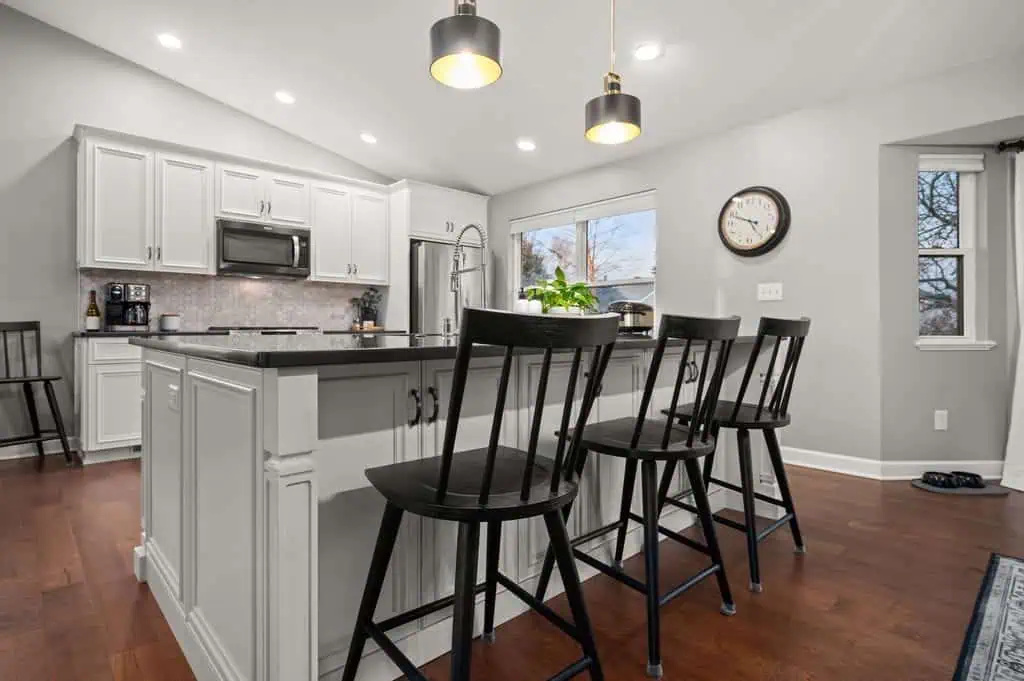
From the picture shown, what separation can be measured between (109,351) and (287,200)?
194 cm

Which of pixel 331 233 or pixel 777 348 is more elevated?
pixel 331 233

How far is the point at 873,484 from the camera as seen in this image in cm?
341

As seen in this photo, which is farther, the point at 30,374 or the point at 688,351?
the point at 30,374

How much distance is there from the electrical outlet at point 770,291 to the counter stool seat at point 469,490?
3.17 metres

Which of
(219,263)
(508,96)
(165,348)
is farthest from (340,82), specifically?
(165,348)

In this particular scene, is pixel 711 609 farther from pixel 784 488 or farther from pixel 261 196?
pixel 261 196

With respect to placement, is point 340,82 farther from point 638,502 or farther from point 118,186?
point 638,502

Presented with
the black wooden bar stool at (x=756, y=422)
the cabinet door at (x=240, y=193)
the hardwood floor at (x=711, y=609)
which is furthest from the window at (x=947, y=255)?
the cabinet door at (x=240, y=193)

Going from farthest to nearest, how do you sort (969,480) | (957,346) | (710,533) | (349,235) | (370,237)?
(370,237) < (349,235) < (957,346) < (969,480) < (710,533)

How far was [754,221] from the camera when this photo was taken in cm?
402

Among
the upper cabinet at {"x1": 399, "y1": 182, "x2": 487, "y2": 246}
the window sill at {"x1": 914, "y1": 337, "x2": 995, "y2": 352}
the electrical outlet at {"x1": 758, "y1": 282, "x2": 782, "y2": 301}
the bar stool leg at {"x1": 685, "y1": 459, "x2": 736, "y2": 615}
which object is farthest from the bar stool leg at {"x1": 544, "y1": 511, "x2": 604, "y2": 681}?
the upper cabinet at {"x1": 399, "y1": 182, "x2": 487, "y2": 246}

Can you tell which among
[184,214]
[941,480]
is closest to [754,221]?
[941,480]

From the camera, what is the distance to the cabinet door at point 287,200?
4.90 meters

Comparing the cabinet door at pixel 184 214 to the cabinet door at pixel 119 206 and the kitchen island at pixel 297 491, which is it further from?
the kitchen island at pixel 297 491
